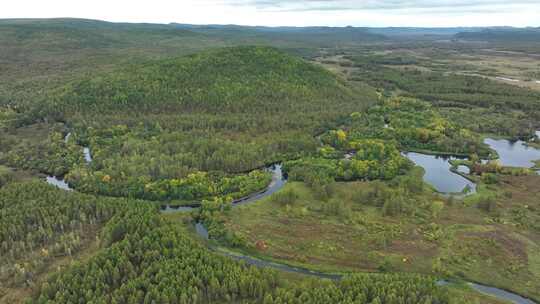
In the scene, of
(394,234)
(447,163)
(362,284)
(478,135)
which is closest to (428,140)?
(447,163)

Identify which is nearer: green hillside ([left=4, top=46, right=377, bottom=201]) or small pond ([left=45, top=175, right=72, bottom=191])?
green hillside ([left=4, top=46, right=377, bottom=201])

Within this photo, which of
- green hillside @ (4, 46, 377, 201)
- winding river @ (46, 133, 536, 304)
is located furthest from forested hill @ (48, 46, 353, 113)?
winding river @ (46, 133, 536, 304)

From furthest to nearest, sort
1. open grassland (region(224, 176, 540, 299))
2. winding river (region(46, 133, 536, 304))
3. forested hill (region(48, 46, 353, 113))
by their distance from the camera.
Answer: forested hill (region(48, 46, 353, 113)) → open grassland (region(224, 176, 540, 299)) → winding river (region(46, 133, 536, 304))

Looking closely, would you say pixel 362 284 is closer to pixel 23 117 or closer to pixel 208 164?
pixel 208 164

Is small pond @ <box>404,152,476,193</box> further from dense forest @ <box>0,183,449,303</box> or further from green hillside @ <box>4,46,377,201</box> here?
dense forest @ <box>0,183,449,303</box>

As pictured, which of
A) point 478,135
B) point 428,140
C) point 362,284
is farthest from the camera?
point 478,135

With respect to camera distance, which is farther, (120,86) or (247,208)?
(120,86)

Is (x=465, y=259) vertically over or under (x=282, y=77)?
under
